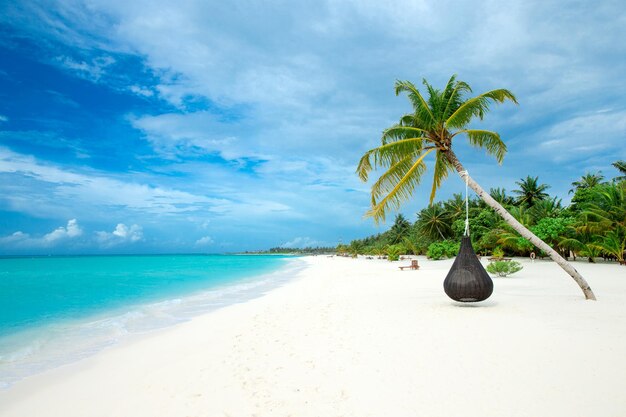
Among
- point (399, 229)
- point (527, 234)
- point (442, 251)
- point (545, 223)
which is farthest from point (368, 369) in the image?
point (399, 229)

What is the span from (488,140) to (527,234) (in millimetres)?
3085

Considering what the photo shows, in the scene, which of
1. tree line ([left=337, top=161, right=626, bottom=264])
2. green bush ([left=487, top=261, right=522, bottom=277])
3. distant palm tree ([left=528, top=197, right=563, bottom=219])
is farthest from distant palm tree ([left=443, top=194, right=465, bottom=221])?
green bush ([left=487, top=261, right=522, bottom=277])

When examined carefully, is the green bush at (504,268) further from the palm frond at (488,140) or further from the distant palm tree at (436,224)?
the distant palm tree at (436,224)

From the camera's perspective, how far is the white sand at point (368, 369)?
362cm

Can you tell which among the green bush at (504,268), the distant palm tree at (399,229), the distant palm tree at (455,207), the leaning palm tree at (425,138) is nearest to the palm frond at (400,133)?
the leaning palm tree at (425,138)

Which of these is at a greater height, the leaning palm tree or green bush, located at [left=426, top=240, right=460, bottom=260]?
the leaning palm tree

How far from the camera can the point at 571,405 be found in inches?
132

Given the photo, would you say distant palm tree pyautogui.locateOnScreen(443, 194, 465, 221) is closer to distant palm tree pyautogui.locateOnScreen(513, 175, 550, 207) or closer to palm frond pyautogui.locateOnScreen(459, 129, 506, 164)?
distant palm tree pyautogui.locateOnScreen(513, 175, 550, 207)

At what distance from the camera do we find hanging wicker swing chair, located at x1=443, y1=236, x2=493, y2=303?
7.70 m

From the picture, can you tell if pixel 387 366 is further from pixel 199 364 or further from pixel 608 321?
pixel 608 321

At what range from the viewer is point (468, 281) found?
25.4 feet

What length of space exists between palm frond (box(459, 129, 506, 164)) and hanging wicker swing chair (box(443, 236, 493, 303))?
11.9 ft

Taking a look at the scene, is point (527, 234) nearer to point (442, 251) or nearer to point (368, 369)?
point (368, 369)

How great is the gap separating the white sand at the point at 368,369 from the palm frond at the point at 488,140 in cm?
448
